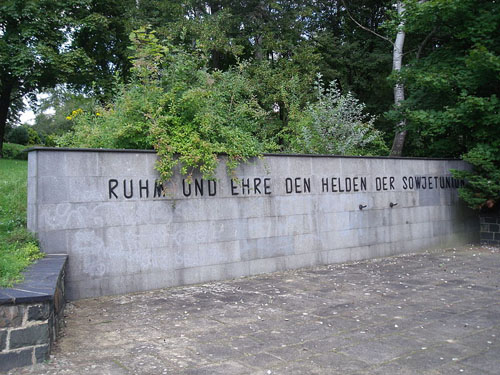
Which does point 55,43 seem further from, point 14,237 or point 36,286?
point 36,286

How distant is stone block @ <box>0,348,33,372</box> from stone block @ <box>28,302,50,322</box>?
0.83ft

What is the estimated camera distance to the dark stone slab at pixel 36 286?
148 inches

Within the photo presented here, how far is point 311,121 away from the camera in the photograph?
11812mm

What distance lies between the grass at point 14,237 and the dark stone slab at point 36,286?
0.10 meters

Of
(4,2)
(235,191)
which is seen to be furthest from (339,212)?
(4,2)

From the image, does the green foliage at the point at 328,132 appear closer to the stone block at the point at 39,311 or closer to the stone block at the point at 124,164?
the stone block at the point at 124,164

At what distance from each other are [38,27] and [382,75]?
1414 centimetres

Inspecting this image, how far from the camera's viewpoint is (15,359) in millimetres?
3729

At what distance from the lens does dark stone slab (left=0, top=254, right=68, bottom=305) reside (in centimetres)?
375

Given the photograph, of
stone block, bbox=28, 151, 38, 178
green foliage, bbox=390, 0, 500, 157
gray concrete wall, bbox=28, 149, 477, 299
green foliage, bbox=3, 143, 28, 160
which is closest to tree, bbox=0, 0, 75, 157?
green foliage, bbox=3, 143, 28, 160

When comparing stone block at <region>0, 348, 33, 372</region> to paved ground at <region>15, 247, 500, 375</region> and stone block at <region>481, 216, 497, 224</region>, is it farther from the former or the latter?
stone block at <region>481, 216, 497, 224</region>

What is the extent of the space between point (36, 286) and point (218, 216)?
12.3ft

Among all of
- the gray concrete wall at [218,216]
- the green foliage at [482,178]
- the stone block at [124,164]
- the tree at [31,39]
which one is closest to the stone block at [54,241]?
the gray concrete wall at [218,216]

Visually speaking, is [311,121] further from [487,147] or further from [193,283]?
[193,283]
